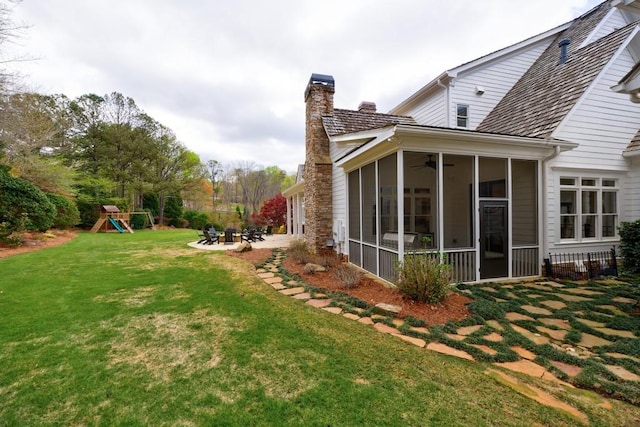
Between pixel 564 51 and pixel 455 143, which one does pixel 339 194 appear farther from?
pixel 564 51

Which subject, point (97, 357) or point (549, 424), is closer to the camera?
point (549, 424)

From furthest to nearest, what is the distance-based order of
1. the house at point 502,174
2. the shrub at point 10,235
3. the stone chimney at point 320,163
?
the shrub at point 10,235
the stone chimney at point 320,163
the house at point 502,174

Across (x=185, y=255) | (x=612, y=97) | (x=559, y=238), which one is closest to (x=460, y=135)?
(x=559, y=238)

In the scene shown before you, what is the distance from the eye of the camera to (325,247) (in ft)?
31.2

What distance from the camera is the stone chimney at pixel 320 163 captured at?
31.1 ft

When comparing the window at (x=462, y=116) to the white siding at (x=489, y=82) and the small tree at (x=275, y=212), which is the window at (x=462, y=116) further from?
the small tree at (x=275, y=212)

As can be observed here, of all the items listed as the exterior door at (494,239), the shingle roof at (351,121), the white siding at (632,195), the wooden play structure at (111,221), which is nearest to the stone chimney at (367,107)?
the shingle roof at (351,121)

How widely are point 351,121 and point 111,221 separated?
18238 millimetres

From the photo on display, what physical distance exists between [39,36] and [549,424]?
1582cm

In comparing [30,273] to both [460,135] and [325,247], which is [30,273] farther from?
[460,135]

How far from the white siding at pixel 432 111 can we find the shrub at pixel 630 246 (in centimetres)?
557

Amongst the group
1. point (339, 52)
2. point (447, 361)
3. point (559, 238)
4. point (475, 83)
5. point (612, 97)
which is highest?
point (339, 52)

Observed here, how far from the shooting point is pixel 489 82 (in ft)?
33.6

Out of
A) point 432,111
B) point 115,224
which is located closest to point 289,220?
point 432,111
